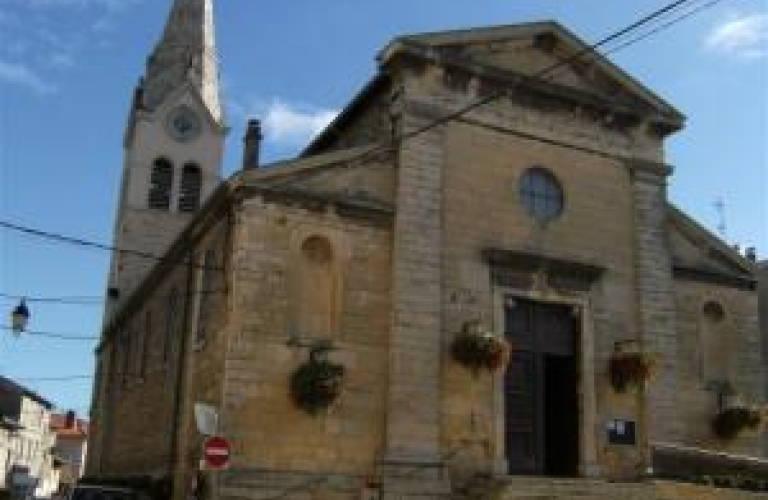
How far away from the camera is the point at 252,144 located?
24656 mm

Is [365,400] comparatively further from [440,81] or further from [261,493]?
[440,81]

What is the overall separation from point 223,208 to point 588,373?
304 inches

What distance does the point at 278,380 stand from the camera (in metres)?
16.2

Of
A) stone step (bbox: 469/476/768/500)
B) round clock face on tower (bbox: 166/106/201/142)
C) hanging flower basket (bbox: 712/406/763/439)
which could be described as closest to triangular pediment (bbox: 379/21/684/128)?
hanging flower basket (bbox: 712/406/763/439)

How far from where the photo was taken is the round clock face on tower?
3838 centimetres

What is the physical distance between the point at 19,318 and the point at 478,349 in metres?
8.89

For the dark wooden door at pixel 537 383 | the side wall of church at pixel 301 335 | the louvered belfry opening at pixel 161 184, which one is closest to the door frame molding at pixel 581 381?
the dark wooden door at pixel 537 383

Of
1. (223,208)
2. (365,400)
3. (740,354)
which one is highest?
(223,208)

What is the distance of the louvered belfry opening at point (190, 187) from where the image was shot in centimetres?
3756

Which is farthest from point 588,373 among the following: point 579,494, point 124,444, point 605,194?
point 124,444

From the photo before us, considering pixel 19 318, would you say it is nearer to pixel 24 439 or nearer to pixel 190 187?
pixel 190 187

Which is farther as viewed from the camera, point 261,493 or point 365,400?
point 365,400

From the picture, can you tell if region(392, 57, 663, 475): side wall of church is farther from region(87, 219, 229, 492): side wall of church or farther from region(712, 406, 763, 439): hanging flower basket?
region(87, 219, 229, 492): side wall of church

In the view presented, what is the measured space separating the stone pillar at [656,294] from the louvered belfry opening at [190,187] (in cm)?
2085
